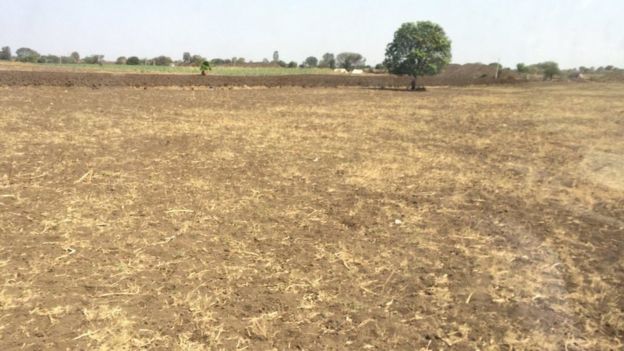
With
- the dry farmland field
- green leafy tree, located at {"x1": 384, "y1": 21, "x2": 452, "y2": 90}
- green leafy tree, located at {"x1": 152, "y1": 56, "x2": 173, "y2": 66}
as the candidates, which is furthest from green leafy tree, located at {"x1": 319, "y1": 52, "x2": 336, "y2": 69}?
the dry farmland field

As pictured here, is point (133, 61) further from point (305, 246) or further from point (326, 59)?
point (305, 246)

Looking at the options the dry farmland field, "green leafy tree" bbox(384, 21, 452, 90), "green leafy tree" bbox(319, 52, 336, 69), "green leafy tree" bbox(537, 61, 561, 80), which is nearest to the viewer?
the dry farmland field

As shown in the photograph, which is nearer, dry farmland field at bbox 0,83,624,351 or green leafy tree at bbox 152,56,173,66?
dry farmland field at bbox 0,83,624,351

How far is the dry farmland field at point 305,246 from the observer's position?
3709mm

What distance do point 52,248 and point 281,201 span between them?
3.22m

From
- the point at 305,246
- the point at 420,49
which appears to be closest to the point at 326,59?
the point at 420,49

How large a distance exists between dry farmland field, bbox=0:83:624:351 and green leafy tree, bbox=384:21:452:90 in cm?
2966

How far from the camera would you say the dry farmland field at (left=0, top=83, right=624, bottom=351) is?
371 centimetres

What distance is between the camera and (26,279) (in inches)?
173

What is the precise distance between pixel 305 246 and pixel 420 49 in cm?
3722

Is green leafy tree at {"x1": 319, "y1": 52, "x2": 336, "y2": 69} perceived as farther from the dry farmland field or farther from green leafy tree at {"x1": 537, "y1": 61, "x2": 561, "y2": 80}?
the dry farmland field

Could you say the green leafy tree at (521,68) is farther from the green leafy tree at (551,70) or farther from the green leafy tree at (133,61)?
the green leafy tree at (133,61)

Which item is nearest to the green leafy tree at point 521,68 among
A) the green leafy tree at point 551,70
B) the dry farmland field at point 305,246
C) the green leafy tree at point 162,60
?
the green leafy tree at point 551,70

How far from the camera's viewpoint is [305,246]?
5359mm
